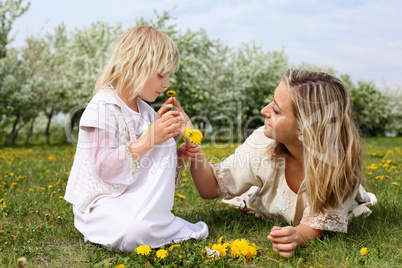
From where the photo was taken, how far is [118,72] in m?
2.51

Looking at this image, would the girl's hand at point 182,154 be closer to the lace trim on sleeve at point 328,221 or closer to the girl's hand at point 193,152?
the girl's hand at point 193,152

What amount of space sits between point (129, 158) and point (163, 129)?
0.92 feet

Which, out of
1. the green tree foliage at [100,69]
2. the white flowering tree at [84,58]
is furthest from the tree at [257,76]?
the white flowering tree at [84,58]

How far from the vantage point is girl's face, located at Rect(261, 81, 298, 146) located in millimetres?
2410

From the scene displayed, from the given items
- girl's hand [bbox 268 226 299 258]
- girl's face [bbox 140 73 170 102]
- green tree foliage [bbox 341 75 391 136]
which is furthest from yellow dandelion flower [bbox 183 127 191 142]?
green tree foliage [bbox 341 75 391 136]

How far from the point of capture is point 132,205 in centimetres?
229

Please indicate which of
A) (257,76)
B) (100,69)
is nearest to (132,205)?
(100,69)

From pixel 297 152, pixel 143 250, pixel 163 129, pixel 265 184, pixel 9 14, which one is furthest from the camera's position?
pixel 9 14

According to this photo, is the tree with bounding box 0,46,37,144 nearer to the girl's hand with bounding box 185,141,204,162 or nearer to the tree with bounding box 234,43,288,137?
the tree with bounding box 234,43,288,137

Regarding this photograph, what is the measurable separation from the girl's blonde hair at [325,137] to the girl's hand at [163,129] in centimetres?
78

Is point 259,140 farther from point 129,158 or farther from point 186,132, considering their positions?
point 129,158

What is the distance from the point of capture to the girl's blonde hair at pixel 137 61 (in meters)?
2.45

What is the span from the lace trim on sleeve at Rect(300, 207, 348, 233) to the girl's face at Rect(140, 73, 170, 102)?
1.28 metres

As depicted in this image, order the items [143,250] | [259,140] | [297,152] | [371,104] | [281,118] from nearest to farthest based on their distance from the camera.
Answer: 1. [143,250]
2. [281,118]
3. [297,152]
4. [259,140]
5. [371,104]
